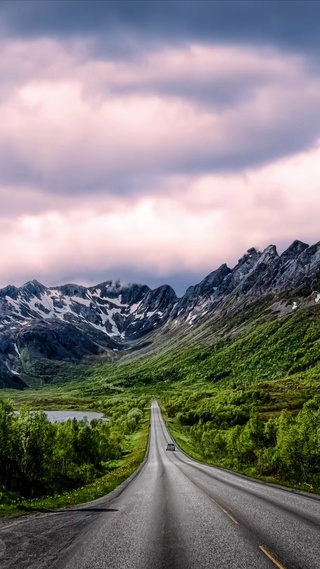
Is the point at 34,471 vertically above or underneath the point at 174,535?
above

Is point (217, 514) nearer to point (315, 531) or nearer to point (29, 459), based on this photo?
point (315, 531)

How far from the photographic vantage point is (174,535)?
17.7 m

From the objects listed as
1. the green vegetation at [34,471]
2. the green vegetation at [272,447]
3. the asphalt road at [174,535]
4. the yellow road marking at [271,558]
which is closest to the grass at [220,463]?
the green vegetation at [272,447]

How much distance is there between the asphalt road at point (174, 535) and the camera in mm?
14102

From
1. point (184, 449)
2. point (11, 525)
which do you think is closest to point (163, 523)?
point (11, 525)

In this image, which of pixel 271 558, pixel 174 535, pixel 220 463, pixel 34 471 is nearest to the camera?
pixel 271 558

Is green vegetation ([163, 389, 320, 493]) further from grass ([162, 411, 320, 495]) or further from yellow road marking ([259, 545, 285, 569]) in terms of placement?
yellow road marking ([259, 545, 285, 569])

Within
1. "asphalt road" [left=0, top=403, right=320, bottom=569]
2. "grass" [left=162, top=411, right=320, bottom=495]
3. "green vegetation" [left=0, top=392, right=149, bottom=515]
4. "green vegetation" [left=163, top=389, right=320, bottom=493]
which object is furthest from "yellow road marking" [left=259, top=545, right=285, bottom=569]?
"green vegetation" [left=163, top=389, right=320, bottom=493]

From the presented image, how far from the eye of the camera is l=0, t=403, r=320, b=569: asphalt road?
46.3 ft

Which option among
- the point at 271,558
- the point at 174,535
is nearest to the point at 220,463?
the point at 174,535

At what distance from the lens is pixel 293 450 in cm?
5341

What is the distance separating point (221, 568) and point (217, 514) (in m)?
9.33

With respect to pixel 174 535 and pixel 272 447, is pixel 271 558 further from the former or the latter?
pixel 272 447

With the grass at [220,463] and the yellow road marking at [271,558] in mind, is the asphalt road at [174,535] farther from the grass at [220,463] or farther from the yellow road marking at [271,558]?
the grass at [220,463]
